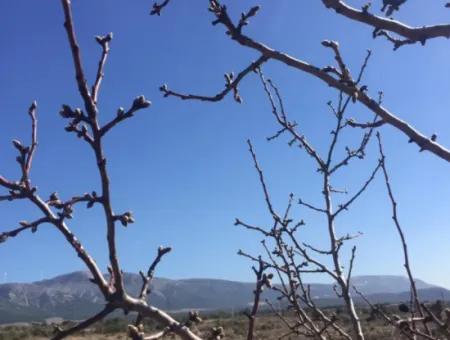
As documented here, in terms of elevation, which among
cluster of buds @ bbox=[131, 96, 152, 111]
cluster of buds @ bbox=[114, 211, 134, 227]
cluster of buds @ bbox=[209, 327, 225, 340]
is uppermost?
cluster of buds @ bbox=[131, 96, 152, 111]

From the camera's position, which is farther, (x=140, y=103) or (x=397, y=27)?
(x=140, y=103)

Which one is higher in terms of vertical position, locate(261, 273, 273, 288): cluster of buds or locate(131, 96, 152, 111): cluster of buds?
locate(131, 96, 152, 111): cluster of buds

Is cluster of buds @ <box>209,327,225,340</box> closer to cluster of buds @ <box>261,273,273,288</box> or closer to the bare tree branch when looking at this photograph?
cluster of buds @ <box>261,273,273,288</box>

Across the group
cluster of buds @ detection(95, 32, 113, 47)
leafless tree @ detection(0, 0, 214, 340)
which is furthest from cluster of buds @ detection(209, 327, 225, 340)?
cluster of buds @ detection(95, 32, 113, 47)

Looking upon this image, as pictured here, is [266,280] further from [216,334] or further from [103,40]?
[103,40]

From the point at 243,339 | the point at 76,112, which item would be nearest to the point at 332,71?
the point at 76,112

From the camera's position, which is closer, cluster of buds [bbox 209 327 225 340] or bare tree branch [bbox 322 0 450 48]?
bare tree branch [bbox 322 0 450 48]

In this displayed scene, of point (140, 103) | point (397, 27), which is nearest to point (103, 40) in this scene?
point (140, 103)

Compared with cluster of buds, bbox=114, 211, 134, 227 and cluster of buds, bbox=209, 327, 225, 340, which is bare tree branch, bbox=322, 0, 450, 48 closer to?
cluster of buds, bbox=114, 211, 134, 227

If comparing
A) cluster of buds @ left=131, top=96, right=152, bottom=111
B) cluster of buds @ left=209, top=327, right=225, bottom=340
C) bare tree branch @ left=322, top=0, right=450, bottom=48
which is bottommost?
cluster of buds @ left=209, top=327, right=225, bottom=340

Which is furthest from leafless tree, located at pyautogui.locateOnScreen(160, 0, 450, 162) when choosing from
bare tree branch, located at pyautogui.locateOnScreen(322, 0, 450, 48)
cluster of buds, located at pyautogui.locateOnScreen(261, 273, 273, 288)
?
cluster of buds, located at pyautogui.locateOnScreen(261, 273, 273, 288)

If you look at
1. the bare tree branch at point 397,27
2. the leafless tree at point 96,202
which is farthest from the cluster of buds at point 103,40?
the bare tree branch at point 397,27

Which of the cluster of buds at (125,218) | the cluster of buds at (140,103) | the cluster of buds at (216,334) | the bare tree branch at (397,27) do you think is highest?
the bare tree branch at (397,27)

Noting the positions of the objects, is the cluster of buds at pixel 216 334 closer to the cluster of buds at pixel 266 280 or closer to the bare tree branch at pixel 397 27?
the cluster of buds at pixel 266 280
